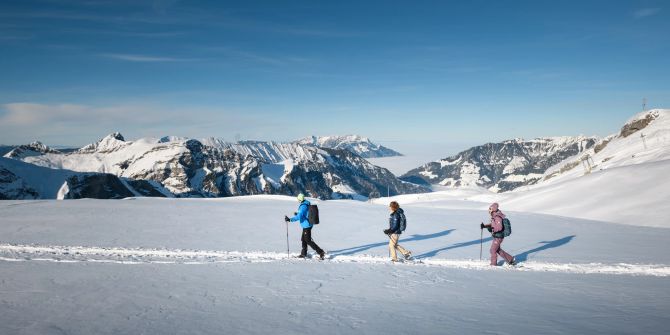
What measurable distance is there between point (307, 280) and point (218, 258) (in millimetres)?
4517

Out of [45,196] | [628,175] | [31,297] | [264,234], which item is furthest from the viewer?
[45,196]

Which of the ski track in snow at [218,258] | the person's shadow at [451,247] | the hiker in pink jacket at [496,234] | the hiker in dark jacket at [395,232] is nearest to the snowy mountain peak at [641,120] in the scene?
the person's shadow at [451,247]

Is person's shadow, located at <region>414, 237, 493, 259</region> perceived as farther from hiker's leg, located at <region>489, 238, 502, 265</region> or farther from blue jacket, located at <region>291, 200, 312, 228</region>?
blue jacket, located at <region>291, 200, 312, 228</region>

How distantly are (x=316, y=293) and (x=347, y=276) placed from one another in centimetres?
221

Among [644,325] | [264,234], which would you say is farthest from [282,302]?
[264,234]

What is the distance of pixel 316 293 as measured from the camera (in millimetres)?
9211

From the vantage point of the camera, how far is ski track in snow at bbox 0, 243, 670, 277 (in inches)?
495

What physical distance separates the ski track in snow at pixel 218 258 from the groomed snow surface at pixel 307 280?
0.07 m

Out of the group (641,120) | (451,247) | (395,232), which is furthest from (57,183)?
(641,120)

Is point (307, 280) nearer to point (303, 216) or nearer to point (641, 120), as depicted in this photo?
point (303, 216)

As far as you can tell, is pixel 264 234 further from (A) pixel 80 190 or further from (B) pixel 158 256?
(A) pixel 80 190

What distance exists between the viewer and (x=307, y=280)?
34.6 ft

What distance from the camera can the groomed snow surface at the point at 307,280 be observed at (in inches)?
279

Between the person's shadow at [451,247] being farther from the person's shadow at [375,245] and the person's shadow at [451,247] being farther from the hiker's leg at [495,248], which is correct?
the person's shadow at [375,245]
